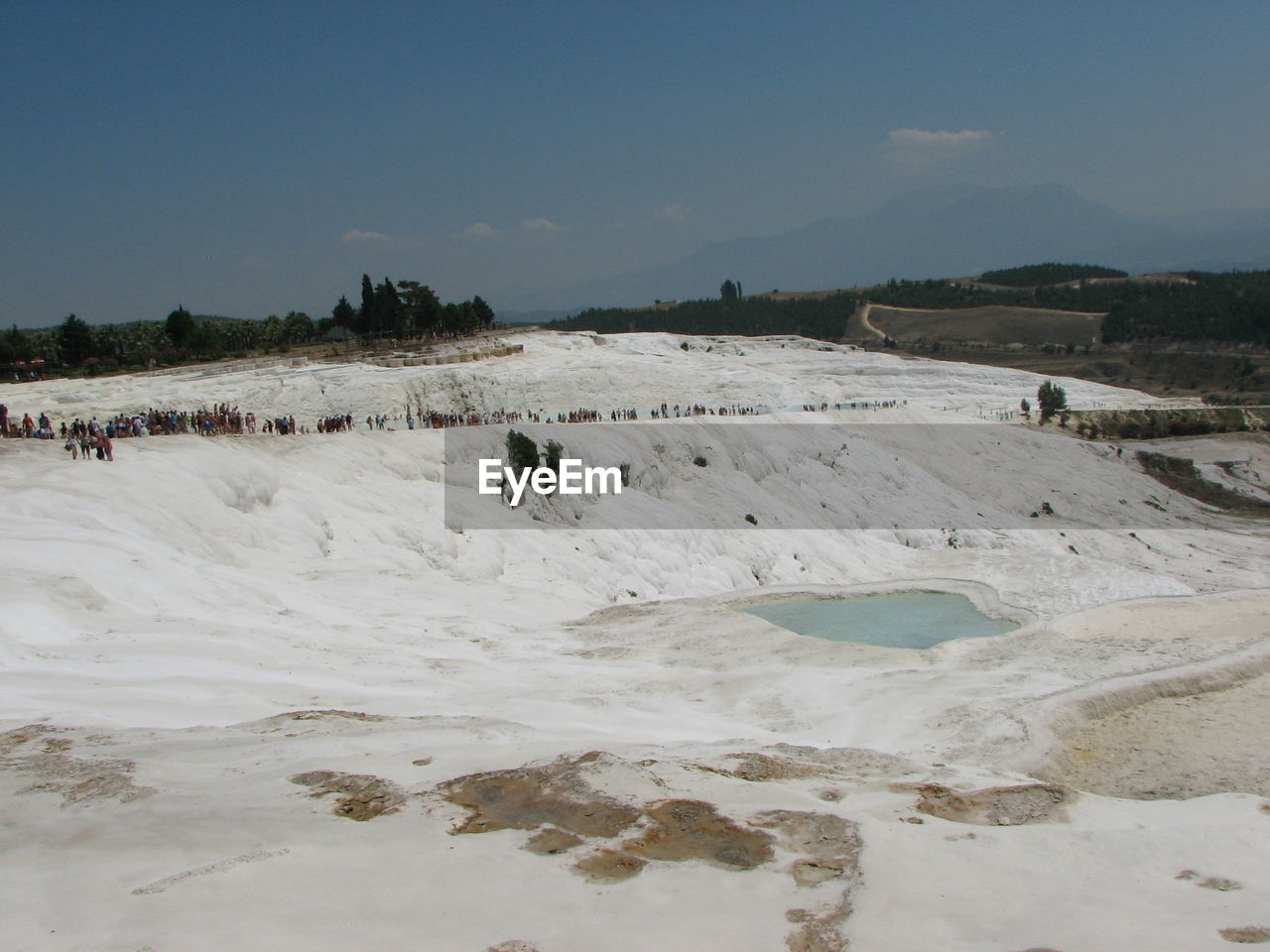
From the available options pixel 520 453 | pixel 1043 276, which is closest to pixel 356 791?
pixel 520 453

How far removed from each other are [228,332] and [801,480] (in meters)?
45.9

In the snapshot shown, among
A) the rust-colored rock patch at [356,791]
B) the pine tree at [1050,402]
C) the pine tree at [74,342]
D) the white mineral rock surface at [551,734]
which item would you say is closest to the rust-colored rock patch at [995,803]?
the white mineral rock surface at [551,734]

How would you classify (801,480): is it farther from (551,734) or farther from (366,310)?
(366,310)

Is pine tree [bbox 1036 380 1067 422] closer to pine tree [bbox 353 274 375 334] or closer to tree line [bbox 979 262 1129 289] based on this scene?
pine tree [bbox 353 274 375 334]

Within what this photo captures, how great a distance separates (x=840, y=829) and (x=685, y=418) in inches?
1233

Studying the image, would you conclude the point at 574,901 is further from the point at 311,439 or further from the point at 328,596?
the point at 311,439

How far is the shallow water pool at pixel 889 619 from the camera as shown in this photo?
67.9ft

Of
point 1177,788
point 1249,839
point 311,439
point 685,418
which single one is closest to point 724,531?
point 685,418

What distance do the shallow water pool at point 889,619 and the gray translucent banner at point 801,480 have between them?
6839 mm

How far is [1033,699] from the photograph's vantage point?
566 inches

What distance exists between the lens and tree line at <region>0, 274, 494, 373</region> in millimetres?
53750

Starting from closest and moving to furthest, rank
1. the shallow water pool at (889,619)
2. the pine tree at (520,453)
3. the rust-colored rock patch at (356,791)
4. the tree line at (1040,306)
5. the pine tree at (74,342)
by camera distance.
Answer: the rust-colored rock patch at (356,791) → the shallow water pool at (889,619) → the pine tree at (520,453) → the pine tree at (74,342) → the tree line at (1040,306)

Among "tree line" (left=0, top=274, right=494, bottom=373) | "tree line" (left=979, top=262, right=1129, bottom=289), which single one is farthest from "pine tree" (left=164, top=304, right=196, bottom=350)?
"tree line" (left=979, top=262, right=1129, bottom=289)

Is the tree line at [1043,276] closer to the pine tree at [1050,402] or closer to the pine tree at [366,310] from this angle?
the pine tree at [1050,402]
